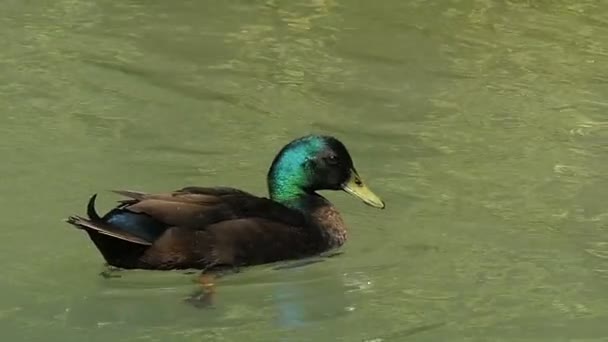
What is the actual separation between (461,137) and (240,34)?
12.1 ft

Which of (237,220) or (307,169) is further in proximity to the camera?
(307,169)

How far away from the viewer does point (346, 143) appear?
1067 centimetres

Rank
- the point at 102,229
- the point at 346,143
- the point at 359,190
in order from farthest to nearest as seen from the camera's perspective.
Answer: the point at 346,143, the point at 359,190, the point at 102,229

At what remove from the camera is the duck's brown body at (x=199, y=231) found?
25.8ft

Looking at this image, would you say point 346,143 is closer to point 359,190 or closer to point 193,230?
point 359,190

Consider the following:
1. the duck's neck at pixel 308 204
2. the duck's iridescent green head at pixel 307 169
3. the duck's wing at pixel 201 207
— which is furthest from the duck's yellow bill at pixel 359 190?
the duck's wing at pixel 201 207

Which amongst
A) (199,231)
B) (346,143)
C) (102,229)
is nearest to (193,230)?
(199,231)

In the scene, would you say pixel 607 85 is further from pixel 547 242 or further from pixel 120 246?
pixel 120 246

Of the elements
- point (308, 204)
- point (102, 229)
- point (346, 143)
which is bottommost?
point (346, 143)

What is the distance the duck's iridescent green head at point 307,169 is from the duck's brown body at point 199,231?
0.27 meters

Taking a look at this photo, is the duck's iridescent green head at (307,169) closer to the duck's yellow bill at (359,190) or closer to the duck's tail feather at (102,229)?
the duck's yellow bill at (359,190)

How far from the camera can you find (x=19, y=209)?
888 centimetres

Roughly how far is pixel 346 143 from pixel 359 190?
A: 175cm

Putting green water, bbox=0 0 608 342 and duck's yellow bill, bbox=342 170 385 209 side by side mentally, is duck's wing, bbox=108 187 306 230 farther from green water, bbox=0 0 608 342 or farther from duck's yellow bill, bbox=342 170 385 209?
duck's yellow bill, bbox=342 170 385 209
